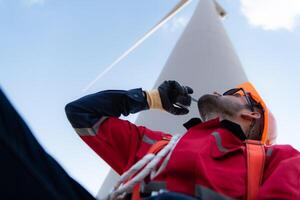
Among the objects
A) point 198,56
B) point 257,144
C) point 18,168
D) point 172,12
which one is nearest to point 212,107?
point 257,144

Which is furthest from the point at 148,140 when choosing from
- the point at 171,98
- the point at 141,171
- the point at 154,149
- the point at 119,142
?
the point at 141,171

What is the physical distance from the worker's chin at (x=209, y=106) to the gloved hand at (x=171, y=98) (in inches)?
6.8

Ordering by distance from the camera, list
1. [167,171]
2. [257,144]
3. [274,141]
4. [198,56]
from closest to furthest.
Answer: [167,171] → [257,144] → [274,141] → [198,56]

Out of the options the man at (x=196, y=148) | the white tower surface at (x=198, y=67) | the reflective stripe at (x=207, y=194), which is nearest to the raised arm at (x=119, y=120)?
the man at (x=196, y=148)

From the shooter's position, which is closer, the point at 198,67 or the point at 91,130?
the point at 91,130

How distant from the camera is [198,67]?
5.28 metres

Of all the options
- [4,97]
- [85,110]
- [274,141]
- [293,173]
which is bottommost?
[274,141]

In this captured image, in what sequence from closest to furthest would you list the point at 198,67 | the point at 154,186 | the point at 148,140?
the point at 154,186, the point at 148,140, the point at 198,67

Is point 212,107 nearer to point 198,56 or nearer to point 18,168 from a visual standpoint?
point 18,168

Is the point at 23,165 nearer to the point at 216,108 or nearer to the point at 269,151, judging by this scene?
the point at 269,151

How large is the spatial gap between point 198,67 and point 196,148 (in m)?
3.00

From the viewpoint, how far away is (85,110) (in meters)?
3.01

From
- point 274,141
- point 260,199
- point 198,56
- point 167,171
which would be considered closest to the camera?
point 260,199

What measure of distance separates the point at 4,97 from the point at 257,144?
1516mm
